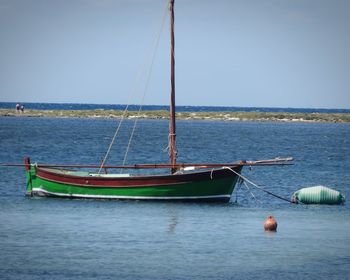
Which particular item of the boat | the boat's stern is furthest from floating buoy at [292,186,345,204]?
the boat's stern

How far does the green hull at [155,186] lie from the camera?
147 feet

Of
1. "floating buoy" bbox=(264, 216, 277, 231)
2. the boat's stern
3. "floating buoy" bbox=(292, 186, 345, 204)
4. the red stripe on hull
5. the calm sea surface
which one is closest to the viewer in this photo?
the calm sea surface

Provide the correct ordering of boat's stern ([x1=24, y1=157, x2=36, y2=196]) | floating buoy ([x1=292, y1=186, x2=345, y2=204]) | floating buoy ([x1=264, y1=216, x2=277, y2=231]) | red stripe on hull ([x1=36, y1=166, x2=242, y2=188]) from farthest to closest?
boat's stern ([x1=24, y1=157, x2=36, y2=196]) → floating buoy ([x1=292, y1=186, x2=345, y2=204]) → red stripe on hull ([x1=36, y1=166, x2=242, y2=188]) → floating buoy ([x1=264, y1=216, x2=277, y2=231])

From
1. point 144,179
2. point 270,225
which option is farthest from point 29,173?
point 270,225

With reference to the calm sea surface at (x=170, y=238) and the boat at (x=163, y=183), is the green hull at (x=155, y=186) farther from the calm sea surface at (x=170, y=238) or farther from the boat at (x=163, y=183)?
the calm sea surface at (x=170, y=238)

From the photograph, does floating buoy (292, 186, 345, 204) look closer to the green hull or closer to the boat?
the boat

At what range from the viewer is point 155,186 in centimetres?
4522

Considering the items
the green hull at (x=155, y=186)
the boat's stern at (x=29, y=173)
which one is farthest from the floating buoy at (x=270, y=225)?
the boat's stern at (x=29, y=173)

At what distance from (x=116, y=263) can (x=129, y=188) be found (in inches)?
563

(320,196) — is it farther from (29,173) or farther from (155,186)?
(29,173)

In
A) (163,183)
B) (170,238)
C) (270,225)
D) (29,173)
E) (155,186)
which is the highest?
(29,173)

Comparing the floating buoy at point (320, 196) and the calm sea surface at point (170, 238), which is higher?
the floating buoy at point (320, 196)

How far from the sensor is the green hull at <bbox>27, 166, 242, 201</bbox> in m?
44.9

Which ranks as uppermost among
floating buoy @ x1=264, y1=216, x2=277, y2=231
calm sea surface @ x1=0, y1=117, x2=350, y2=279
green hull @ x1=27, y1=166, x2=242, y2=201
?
green hull @ x1=27, y1=166, x2=242, y2=201
